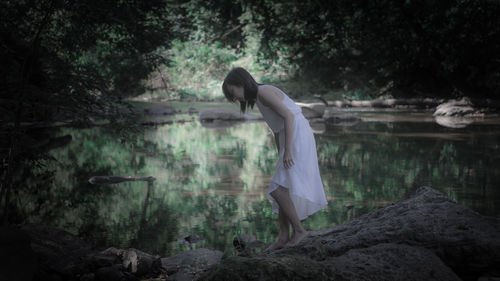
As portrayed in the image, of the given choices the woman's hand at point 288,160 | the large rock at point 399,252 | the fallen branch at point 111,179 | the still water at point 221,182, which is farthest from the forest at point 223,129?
the large rock at point 399,252

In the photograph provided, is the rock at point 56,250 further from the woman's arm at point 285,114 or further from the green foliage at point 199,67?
the green foliage at point 199,67

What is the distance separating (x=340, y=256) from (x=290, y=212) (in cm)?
77

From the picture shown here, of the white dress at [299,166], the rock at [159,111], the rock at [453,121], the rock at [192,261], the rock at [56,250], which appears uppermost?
the rock at [159,111]

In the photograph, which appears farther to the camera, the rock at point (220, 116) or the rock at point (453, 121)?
the rock at point (220, 116)

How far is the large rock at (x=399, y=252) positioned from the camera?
258 centimetres

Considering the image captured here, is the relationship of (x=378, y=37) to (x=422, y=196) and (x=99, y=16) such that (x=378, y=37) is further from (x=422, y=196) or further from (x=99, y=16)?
(x=422, y=196)

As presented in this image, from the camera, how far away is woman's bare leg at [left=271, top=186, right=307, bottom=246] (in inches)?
149

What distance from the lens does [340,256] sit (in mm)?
3111

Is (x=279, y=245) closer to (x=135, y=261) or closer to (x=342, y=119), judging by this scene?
(x=135, y=261)

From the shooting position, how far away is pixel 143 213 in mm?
A: 5801

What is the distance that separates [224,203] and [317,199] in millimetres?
2419

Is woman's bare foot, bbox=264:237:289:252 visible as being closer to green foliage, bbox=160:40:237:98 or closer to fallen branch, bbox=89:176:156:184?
fallen branch, bbox=89:176:156:184

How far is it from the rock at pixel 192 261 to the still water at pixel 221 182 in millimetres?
345

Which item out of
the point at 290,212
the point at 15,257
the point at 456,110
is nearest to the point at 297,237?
the point at 290,212
